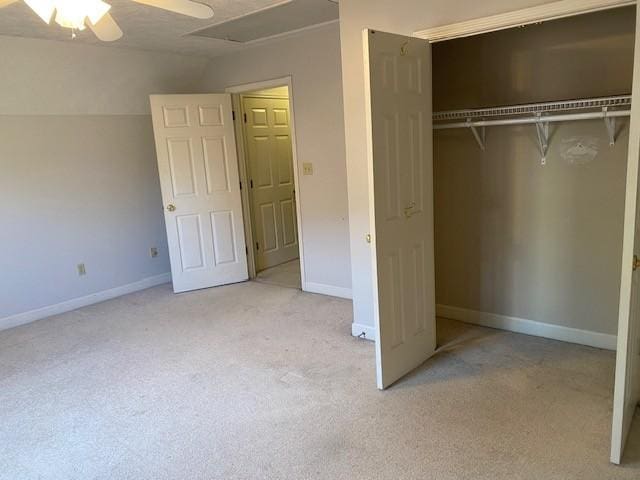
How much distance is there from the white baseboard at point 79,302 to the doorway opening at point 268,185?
1.13 meters

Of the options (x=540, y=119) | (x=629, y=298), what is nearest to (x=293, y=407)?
(x=629, y=298)

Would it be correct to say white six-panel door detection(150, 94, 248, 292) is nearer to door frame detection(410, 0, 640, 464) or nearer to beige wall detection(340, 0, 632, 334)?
beige wall detection(340, 0, 632, 334)

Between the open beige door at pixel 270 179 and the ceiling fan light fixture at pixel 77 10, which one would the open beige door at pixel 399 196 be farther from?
the open beige door at pixel 270 179

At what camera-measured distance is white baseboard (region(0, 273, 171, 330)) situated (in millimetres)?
4344

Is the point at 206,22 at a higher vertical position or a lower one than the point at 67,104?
higher

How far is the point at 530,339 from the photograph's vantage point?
3.38 m

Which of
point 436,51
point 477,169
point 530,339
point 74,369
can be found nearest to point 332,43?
point 436,51

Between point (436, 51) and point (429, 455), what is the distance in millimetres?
2832

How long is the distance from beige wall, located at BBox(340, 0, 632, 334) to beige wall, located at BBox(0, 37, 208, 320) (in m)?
2.57

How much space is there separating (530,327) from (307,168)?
2.48 metres

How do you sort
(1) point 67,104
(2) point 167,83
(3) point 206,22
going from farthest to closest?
(2) point 167,83
(1) point 67,104
(3) point 206,22

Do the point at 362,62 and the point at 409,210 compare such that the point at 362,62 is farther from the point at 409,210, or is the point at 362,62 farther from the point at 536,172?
the point at 536,172

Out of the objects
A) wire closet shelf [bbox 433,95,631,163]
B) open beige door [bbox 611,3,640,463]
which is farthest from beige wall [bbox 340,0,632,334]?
open beige door [bbox 611,3,640,463]

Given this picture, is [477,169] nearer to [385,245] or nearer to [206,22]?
[385,245]
